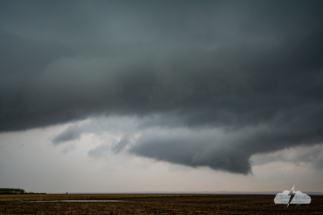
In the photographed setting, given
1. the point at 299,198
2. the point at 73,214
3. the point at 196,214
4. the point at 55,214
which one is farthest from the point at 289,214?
the point at 299,198

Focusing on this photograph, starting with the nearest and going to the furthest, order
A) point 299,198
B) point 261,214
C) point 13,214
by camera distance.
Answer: point 13,214 → point 261,214 → point 299,198

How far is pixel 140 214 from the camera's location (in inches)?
1848

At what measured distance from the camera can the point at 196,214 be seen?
156ft

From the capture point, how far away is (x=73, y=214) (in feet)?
155

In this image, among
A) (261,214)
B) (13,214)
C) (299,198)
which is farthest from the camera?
(299,198)

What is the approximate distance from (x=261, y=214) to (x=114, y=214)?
28.5 metres

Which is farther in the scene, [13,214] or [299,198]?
[299,198]

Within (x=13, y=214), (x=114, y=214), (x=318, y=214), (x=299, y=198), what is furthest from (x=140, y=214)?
(x=299, y=198)

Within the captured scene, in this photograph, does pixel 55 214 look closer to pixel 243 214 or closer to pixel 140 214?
pixel 140 214

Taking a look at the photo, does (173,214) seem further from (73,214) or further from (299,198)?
(299,198)

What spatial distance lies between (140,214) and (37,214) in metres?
18.9

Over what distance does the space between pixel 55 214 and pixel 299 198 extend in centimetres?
8991

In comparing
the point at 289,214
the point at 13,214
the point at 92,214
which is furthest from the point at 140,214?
the point at 289,214

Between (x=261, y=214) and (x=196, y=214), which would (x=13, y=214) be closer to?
(x=196, y=214)
